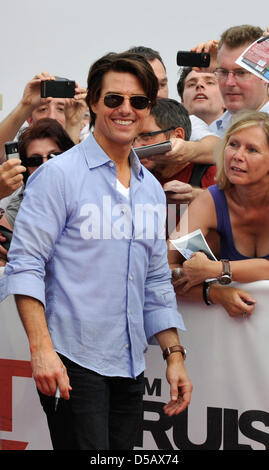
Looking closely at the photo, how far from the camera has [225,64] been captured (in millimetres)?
3424

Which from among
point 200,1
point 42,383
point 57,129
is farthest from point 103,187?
point 200,1

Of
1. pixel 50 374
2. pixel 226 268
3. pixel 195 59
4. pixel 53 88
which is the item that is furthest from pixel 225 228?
pixel 195 59

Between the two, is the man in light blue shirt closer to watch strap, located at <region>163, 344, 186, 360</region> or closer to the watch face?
watch strap, located at <region>163, 344, 186, 360</region>

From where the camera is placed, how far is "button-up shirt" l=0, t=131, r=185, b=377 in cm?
Result: 196

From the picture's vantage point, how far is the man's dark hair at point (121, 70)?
6.85ft

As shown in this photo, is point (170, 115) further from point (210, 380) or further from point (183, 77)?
point (183, 77)

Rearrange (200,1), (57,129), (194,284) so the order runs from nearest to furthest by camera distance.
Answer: (194,284), (57,129), (200,1)

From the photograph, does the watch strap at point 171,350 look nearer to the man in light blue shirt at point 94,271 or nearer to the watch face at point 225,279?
the man in light blue shirt at point 94,271

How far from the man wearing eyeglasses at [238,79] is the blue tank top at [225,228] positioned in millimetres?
755

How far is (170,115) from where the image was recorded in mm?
3318

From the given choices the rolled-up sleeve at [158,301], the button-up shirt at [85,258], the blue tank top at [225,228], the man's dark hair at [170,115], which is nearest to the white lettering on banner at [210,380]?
the blue tank top at [225,228]

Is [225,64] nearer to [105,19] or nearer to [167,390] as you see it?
[167,390]

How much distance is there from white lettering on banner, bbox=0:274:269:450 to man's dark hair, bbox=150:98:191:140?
1.02m
